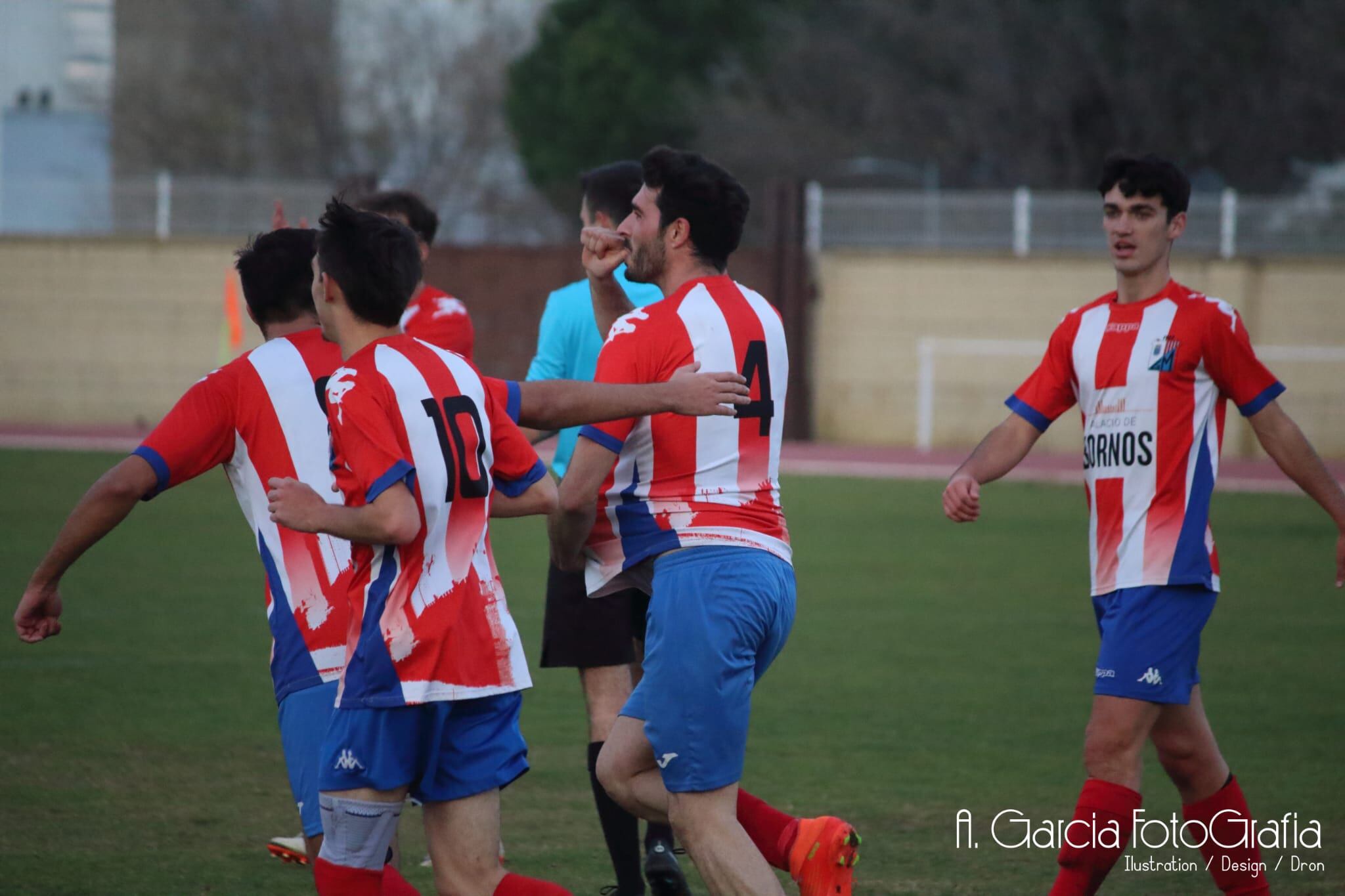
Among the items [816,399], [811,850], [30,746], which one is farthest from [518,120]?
[811,850]

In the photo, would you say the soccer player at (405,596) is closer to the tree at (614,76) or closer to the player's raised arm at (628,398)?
the player's raised arm at (628,398)

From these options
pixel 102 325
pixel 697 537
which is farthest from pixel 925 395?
pixel 697 537

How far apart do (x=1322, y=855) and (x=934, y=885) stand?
55.9 inches

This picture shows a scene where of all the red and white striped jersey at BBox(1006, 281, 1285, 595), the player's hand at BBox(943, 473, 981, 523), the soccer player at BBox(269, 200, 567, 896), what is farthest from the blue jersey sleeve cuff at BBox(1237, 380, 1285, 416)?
the soccer player at BBox(269, 200, 567, 896)

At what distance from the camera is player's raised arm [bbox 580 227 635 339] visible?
488cm

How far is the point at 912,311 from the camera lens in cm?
2505

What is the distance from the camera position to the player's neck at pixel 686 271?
4.45 metres

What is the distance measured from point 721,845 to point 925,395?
21031mm

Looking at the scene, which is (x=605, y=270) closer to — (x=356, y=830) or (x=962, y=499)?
(x=962, y=499)

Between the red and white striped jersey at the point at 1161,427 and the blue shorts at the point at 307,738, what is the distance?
Result: 7.32 ft

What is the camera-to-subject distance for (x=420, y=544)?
12.4 ft

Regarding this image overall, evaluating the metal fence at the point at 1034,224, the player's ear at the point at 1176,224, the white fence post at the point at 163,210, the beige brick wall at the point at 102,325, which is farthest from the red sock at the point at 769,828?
the white fence post at the point at 163,210

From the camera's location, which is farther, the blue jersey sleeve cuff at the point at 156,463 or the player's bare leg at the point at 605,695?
the player's bare leg at the point at 605,695

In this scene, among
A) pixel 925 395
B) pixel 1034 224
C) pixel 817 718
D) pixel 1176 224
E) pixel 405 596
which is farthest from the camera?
pixel 925 395
